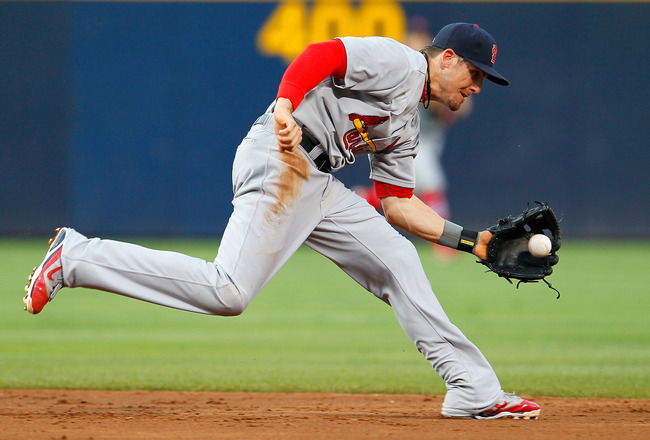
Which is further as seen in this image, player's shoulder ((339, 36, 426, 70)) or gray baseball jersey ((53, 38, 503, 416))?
player's shoulder ((339, 36, 426, 70))

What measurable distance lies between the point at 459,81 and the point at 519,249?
2.41 feet

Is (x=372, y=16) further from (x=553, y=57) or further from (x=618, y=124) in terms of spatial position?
(x=618, y=124)

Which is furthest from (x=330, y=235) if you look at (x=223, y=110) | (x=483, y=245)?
(x=223, y=110)

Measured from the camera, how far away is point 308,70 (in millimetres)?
3164

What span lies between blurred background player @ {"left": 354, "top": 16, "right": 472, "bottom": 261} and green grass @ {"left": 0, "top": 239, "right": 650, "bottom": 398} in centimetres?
116

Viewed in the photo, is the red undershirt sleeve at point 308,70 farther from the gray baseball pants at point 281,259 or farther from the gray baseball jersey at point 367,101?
the gray baseball pants at point 281,259

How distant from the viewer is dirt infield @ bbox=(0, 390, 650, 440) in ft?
10.5

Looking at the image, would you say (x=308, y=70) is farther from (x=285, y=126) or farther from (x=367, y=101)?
(x=367, y=101)

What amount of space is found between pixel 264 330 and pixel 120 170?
21.6 ft

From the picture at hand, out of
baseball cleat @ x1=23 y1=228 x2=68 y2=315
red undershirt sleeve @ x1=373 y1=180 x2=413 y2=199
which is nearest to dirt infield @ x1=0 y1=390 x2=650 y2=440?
baseball cleat @ x1=23 y1=228 x2=68 y2=315

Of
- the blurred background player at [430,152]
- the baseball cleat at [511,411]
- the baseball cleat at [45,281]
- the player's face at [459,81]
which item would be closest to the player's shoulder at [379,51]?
the player's face at [459,81]

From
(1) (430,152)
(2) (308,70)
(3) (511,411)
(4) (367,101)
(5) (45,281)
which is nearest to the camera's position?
(5) (45,281)

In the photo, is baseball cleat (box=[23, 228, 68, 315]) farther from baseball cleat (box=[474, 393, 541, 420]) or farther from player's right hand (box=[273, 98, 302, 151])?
baseball cleat (box=[474, 393, 541, 420])

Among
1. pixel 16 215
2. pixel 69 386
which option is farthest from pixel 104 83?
pixel 69 386
